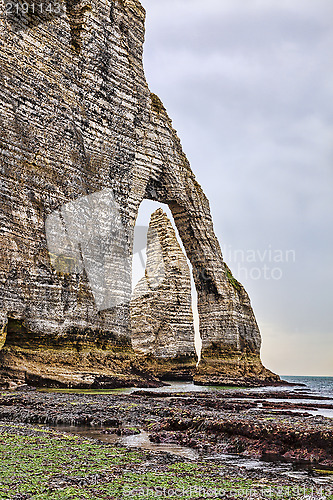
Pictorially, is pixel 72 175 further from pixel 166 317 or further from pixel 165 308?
pixel 166 317

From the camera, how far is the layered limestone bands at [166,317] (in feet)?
122

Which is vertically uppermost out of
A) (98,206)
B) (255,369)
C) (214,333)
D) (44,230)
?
(98,206)

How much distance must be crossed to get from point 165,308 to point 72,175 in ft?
67.4

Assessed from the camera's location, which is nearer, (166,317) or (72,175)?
(72,175)

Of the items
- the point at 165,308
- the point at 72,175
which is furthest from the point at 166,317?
the point at 72,175

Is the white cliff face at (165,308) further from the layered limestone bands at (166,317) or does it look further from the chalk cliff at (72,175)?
the chalk cliff at (72,175)

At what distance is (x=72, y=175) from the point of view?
1978 centimetres

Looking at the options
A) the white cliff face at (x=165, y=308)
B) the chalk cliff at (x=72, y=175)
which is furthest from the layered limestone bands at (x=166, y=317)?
the chalk cliff at (x=72, y=175)

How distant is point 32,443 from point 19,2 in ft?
61.0

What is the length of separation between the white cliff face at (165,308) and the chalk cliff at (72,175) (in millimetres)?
12426

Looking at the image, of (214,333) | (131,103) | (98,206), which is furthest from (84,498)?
(214,333)

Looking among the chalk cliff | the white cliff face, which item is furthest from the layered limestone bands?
the chalk cliff

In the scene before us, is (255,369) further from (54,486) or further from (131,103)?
(54,486)

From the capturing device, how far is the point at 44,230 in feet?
58.1
